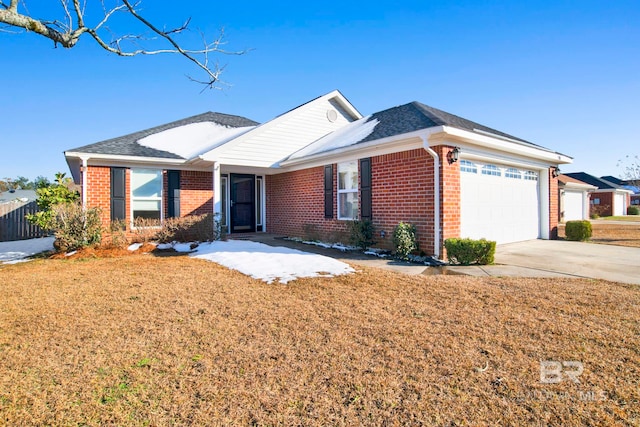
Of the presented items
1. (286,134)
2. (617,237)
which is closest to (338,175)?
(286,134)

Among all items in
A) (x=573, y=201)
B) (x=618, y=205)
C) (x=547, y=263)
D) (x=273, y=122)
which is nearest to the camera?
(x=547, y=263)

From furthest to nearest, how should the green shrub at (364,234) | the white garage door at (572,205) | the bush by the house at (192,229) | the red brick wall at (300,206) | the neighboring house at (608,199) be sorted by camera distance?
1. the neighboring house at (608,199)
2. the white garage door at (572,205)
3. the red brick wall at (300,206)
4. the bush by the house at (192,229)
5. the green shrub at (364,234)

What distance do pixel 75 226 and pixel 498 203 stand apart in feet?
39.3

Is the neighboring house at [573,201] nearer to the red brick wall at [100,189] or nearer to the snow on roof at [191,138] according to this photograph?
the snow on roof at [191,138]

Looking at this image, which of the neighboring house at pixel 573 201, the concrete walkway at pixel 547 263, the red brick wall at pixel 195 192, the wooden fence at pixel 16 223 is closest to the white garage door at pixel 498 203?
the concrete walkway at pixel 547 263

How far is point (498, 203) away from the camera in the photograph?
32.5ft

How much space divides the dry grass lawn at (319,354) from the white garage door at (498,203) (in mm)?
3536

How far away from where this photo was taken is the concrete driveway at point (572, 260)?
6330 mm

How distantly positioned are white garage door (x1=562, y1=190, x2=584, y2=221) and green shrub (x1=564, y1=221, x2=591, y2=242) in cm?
1690

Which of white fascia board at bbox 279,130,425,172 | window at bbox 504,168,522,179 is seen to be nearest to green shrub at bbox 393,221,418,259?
white fascia board at bbox 279,130,425,172

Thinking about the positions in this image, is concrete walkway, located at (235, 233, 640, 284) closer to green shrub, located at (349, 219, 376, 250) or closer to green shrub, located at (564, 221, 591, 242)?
green shrub, located at (349, 219, 376, 250)

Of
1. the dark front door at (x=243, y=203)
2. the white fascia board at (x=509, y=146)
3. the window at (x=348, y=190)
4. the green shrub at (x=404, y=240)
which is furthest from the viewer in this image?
the dark front door at (x=243, y=203)

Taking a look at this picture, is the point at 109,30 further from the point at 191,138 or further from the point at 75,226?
the point at 191,138

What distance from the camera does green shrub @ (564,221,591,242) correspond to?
1111cm
